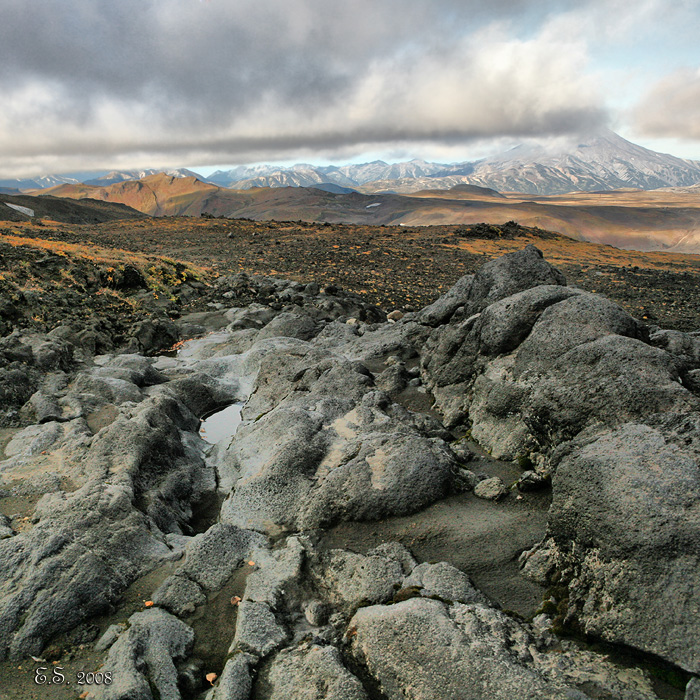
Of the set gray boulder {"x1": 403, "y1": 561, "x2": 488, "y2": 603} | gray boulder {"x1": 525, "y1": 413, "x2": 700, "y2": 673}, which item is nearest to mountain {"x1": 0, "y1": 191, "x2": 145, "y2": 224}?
gray boulder {"x1": 403, "y1": 561, "x2": 488, "y2": 603}

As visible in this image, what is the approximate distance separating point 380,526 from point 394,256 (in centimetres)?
4715

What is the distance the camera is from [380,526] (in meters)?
9.03

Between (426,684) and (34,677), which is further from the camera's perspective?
(34,677)

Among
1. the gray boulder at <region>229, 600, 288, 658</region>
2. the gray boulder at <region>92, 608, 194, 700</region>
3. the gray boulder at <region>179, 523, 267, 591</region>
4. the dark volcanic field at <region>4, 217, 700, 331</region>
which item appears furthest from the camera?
the dark volcanic field at <region>4, 217, 700, 331</region>

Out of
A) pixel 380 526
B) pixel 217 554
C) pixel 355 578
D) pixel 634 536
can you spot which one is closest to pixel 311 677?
pixel 355 578

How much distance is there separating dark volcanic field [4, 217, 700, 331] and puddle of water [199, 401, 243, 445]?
638 inches

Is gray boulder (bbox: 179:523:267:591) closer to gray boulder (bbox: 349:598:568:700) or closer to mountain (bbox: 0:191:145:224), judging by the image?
gray boulder (bbox: 349:598:568:700)

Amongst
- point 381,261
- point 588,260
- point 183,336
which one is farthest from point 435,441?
point 588,260

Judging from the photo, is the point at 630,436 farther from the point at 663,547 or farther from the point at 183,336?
the point at 183,336

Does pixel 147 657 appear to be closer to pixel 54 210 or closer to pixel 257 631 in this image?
pixel 257 631

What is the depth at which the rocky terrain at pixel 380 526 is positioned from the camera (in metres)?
6.05

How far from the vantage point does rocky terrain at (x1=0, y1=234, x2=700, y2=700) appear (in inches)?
238

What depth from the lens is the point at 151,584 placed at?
26.0ft

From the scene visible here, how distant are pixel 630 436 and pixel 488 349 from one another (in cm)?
615
